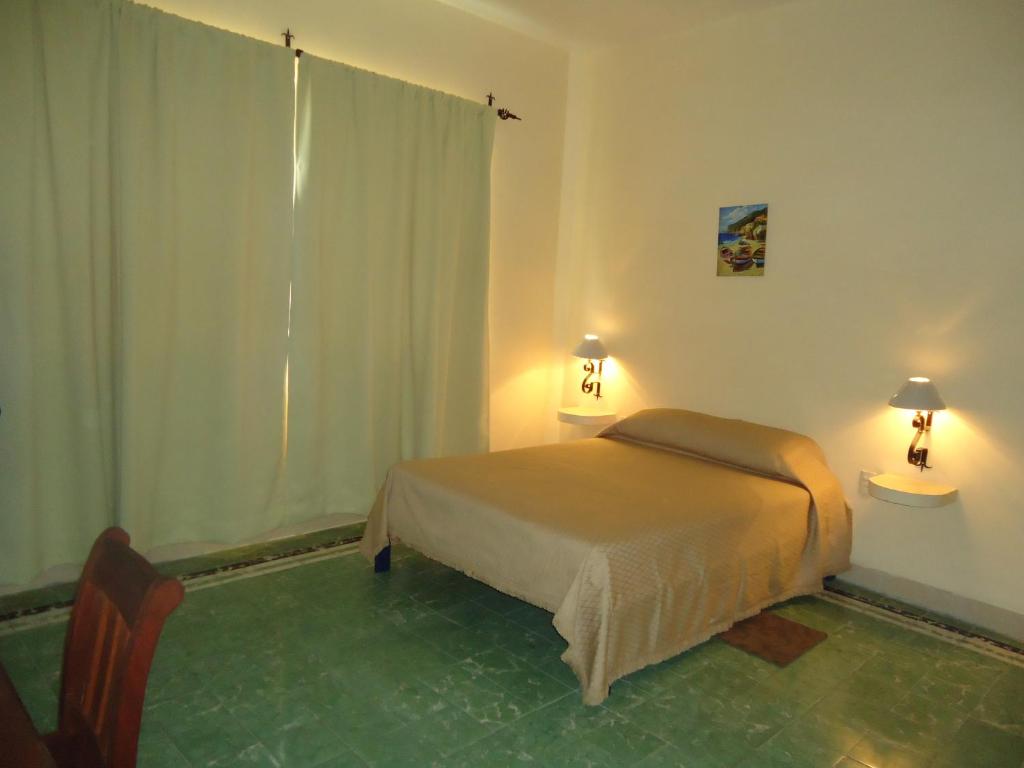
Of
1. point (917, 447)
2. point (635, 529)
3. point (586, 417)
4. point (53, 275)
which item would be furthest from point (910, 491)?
point (53, 275)

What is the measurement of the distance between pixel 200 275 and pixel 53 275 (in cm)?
56

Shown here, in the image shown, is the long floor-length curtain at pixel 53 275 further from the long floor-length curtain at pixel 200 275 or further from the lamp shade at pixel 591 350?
the lamp shade at pixel 591 350

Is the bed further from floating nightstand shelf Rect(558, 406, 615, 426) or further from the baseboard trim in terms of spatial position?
floating nightstand shelf Rect(558, 406, 615, 426)

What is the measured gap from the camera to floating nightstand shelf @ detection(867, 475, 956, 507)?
285cm

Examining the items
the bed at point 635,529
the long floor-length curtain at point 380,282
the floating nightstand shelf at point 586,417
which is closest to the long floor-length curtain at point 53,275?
the long floor-length curtain at point 380,282

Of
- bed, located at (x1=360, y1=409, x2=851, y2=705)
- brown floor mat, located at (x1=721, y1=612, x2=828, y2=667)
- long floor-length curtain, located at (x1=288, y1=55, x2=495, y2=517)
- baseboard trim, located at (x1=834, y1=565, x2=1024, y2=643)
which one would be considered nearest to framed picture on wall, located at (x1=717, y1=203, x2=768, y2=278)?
bed, located at (x1=360, y1=409, x2=851, y2=705)

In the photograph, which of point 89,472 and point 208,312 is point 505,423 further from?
point 89,472

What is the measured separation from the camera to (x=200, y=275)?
10.1ft

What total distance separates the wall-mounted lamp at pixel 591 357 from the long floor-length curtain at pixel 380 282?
2.10ft

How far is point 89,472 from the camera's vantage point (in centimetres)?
286

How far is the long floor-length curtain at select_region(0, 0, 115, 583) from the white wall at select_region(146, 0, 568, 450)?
110cm

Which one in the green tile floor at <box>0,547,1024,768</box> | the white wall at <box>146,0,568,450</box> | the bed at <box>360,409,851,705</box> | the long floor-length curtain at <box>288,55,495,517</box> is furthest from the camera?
the white wall at <box>146,0,568,450</box>

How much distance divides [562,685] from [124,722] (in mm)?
1648

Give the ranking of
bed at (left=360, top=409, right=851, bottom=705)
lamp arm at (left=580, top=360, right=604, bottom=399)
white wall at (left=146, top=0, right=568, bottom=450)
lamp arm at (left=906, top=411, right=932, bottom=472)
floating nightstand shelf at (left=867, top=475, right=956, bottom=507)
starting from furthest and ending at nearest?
lamp arm at (left=580, top=360, right=604, bottom=399) < white wall at (left=146, top=0, right=568, bottom=450) < lamp arm at (left=906, top=411, right=932, bottom=472) < floating nightstand shelf at (left=867, top=475, right=956, bottom=507) < bed at (left=360, top=409, right=851, bottom=705)
